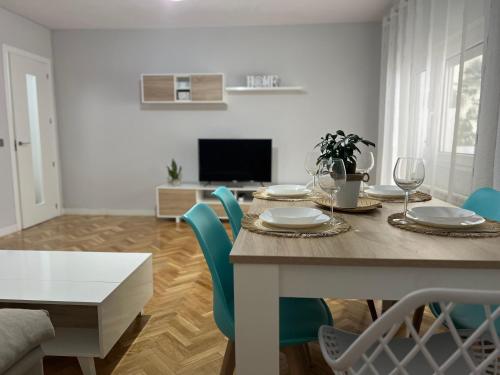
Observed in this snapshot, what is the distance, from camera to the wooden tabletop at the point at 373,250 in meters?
1.01

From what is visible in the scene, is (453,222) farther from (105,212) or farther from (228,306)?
(105,212)

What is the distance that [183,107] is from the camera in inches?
198

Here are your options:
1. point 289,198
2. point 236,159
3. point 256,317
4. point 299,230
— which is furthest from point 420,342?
point 236,159

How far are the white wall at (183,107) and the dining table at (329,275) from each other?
3.99m

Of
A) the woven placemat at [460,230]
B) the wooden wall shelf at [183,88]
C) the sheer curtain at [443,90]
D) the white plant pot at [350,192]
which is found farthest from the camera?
the wooden wall shelf at [183,88]

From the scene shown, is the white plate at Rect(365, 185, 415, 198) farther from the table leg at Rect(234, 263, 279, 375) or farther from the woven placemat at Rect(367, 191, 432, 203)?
the table leg at Rect(234, 263, 279, 375)

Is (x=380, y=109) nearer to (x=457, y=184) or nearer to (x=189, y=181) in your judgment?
(x=457, y=184)

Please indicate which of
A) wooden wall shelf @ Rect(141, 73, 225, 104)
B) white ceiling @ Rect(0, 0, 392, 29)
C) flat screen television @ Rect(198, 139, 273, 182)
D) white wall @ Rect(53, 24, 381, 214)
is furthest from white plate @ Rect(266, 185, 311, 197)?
white wall @ Rect(53, 24, 381, 214)

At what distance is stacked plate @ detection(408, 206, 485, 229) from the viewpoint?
128 cm

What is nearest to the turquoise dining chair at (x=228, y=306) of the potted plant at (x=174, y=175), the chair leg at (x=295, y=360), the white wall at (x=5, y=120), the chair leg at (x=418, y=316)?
the chair leg at (x=295, y=360)

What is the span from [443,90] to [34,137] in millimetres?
4546

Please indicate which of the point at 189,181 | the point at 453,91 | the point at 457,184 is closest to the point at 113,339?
the point at 457,184

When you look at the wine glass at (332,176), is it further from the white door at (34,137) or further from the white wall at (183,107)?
the white door at (34,137)

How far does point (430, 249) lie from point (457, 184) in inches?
80.2
